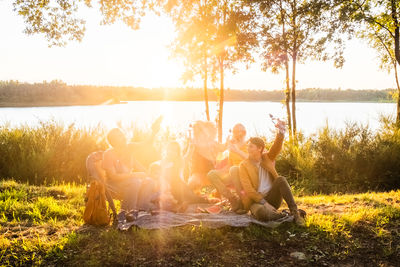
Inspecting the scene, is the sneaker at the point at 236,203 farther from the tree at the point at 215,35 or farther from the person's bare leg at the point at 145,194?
the tree at the point at 215,35

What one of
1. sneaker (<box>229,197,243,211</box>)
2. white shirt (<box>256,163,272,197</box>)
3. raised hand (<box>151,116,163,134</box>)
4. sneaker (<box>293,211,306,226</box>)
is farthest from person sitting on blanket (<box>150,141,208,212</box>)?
sneaker (<box>293,211,306,226</box>)

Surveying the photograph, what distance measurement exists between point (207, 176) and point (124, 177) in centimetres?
135

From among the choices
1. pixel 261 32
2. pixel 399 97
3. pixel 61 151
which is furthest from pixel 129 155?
pixel 399 97

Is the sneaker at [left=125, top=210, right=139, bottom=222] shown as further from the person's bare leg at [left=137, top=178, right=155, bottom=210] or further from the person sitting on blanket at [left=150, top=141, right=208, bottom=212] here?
the person sitting on blanket at [left=150, top=141, right=208, bottom=212]

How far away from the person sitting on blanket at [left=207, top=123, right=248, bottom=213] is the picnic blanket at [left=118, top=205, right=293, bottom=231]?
1.00 ft

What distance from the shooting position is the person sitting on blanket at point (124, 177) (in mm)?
5148

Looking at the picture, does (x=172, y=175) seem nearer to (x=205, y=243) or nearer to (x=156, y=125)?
(x=156, y=125)

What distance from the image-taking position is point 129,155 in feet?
17.7

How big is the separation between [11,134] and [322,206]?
30.7 feet

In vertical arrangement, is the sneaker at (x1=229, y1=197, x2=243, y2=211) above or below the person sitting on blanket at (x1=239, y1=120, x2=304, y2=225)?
below

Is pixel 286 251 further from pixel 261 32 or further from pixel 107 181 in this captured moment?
pixel 261 32

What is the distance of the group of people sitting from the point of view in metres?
4.78

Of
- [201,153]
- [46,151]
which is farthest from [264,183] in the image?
[46,151]

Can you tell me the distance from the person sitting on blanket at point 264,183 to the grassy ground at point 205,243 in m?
0.26
